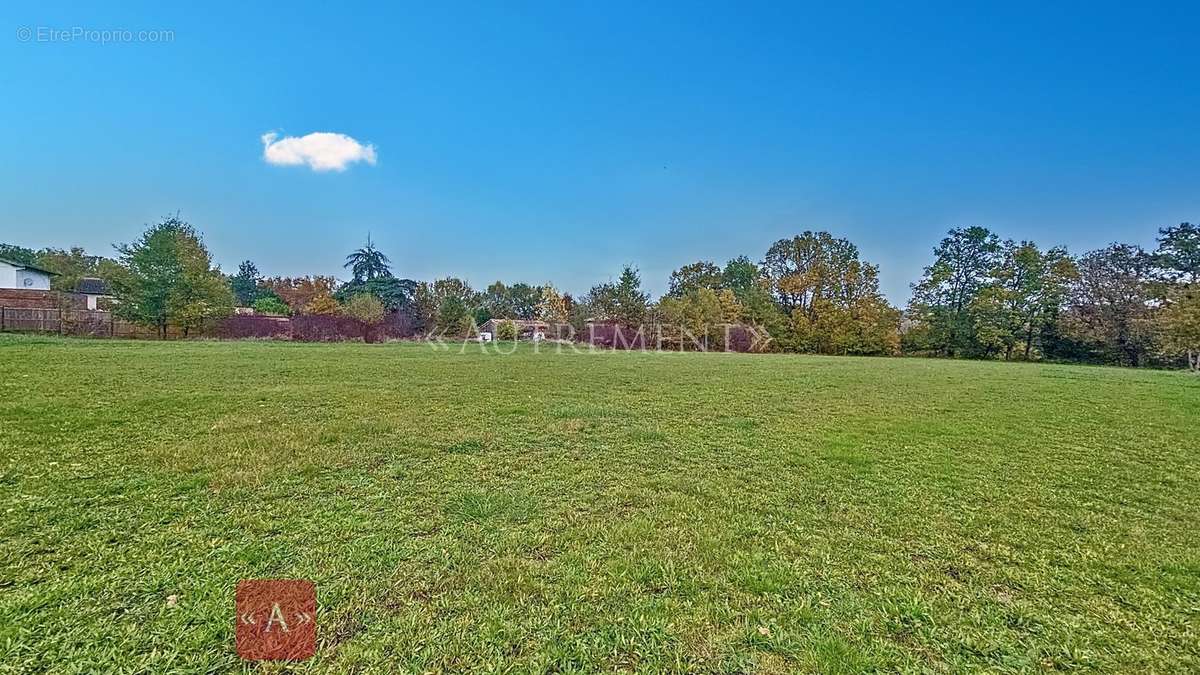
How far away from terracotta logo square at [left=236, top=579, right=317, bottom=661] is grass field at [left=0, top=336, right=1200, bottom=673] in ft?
0.16

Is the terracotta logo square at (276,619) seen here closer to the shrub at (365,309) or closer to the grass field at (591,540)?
the grass field at (591,540)

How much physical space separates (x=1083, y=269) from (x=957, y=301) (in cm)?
594

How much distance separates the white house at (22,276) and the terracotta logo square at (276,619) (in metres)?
39.9

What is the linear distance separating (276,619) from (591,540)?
1.24 m

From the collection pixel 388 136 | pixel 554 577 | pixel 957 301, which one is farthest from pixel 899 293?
pixel 554 577

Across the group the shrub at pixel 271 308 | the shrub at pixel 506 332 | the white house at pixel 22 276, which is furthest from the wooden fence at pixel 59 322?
the shrub at pixel 271 308

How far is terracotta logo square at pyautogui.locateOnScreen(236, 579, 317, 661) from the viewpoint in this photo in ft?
4.67

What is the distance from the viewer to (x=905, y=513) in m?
2.70

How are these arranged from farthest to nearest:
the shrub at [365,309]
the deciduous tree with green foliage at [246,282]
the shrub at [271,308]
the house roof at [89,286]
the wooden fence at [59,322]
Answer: the deciduous tree with green foliage at [246,282]
the shrub at [271,308]
the house roof at [89,286]
the shrub at [365,309]
the wooden fence at [59,322]

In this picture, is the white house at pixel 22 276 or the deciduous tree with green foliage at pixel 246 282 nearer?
the white house at pixel 22 276

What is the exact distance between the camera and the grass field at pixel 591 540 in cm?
149

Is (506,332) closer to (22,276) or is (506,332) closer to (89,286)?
(89,286)

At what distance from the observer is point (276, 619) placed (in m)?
1.58

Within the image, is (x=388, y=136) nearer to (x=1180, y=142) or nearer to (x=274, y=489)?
(x=274, y=489)
